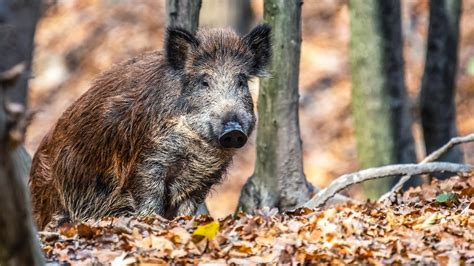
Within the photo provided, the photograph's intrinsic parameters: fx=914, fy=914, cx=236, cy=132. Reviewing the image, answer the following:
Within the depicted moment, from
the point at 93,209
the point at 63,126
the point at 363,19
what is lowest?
the point at 93,209

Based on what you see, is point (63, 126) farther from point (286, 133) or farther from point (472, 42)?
point (472, 42)

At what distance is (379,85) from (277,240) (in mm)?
6754

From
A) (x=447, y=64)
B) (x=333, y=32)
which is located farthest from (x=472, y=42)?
(x=447, y=64)

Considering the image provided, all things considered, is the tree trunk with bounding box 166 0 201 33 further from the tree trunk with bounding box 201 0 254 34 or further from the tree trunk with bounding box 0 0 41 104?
the tree trunk with bounding box 201 0 254 34

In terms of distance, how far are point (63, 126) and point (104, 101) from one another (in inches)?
22.8

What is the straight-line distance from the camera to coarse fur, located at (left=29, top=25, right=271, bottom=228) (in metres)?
7.71

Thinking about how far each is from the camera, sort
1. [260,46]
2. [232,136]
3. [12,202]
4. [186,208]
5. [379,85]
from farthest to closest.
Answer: [379,85] < [260,46] < [186,208] < [232,136] < [12,202]

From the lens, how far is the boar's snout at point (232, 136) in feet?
24.5

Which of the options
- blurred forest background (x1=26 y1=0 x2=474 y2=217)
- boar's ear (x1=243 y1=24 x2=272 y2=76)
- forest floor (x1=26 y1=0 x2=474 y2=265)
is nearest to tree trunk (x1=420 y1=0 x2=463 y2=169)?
forest floor (x1=26 y1=0 x2=474 y2=265)

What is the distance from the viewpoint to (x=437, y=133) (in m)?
12.0

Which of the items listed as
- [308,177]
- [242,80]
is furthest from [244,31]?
[242,80]

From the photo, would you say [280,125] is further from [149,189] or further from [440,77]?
[440,77]

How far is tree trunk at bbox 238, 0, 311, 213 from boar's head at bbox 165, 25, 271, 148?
49 centimetres

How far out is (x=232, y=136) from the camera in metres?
7.48
